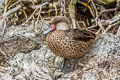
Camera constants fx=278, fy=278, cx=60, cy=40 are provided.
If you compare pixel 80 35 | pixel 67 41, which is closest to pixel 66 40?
pixel 67 41

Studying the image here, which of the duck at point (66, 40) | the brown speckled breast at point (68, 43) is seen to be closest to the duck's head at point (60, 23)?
the duck at point (66, 40)

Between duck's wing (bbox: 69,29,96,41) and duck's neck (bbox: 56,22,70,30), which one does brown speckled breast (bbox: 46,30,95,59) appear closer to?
duck's wing (bbox: 69,29,96,41)

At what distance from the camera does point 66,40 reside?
2.71m

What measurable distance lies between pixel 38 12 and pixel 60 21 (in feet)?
2.66

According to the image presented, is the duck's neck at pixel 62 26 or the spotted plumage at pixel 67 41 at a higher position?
the duck's neck at pixel 62 26

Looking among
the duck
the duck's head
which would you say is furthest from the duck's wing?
the duck's head

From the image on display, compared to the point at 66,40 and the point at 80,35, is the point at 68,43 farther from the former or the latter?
the point at 80,35

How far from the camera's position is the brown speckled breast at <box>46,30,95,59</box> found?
8.80ft

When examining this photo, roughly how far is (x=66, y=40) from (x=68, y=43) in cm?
4

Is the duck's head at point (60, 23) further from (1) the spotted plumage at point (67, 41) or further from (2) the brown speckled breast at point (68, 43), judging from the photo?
(2) the brown speckled breast at point (68, 43)

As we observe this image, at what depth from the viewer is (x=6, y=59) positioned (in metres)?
3.20

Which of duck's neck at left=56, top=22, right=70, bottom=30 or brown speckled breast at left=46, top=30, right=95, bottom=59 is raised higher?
duck's neck at left=56, top=22, right=70, bottom=30

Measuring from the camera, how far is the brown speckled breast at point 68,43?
8.80 feet

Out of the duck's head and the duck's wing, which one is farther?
the duck's head
